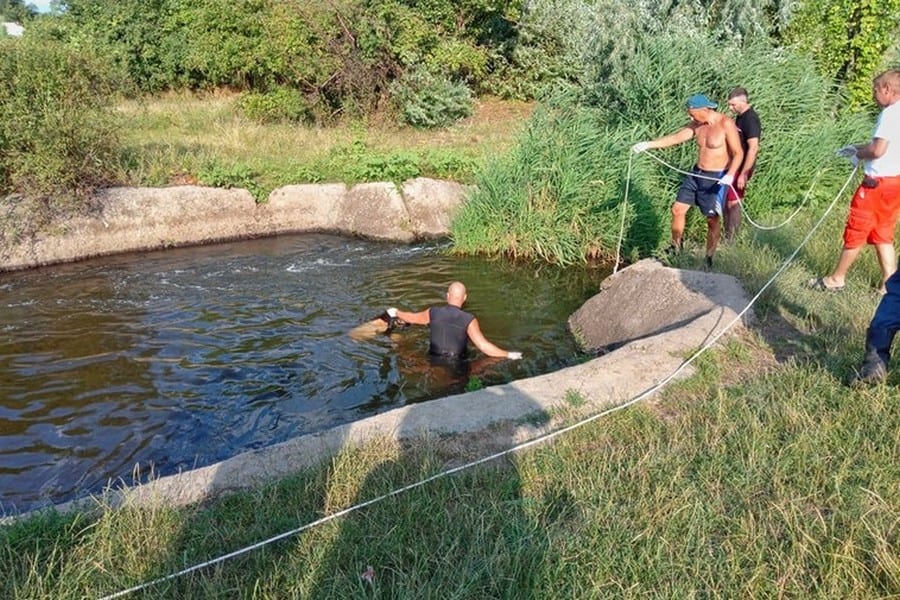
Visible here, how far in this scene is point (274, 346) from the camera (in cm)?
760

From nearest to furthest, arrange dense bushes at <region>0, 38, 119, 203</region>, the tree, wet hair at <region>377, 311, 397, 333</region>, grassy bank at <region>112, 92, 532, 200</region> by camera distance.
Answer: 1. wet hair at <region>377, 311, 397, 333</region>
2. dense bushes at <region>0, 38, 119, 203</region>
3. grassy bank at <region>112, 92, 532, 200</region>
4. the tree

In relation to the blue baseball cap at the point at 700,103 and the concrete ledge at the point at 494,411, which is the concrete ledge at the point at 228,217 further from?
the concrete ledge at the point at 494,411

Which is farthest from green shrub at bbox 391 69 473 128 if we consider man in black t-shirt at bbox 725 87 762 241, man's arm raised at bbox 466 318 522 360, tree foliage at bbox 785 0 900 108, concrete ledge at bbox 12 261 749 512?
concrete ledge at bbox 12 261 749 512

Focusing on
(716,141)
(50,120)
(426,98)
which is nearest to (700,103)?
(716,141)

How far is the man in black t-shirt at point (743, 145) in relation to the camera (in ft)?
26.5

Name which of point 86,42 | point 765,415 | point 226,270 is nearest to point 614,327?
point 765,415

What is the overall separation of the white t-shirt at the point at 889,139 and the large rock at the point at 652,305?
5.05 ft

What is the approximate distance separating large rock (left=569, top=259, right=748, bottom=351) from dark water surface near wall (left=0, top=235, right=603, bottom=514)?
1.33 feet

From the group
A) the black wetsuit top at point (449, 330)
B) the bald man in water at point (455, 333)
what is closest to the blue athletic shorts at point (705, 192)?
the bald man in water at point (455, 333)

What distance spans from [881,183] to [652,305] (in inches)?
94.6

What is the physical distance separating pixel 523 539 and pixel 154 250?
10086 mm

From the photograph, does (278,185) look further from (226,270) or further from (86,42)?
(86,42)

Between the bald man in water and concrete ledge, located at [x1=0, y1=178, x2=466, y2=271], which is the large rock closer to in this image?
the bald man in water

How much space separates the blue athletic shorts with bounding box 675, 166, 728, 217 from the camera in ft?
27.1
